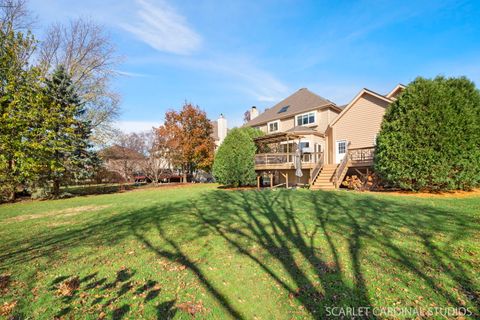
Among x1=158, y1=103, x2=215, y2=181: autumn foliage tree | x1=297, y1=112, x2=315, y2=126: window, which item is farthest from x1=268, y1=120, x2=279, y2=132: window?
x1=158, y1=103, x2=215, y2=181: autumn foliage tree

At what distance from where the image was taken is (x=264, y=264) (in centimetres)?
391

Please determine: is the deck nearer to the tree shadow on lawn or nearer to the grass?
the tree shadow on lawn

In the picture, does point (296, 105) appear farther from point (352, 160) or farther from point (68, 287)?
point (68, 287)

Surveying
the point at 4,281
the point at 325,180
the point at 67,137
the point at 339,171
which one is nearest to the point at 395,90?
the point at 339,171

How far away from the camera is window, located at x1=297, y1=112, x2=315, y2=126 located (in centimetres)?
2219

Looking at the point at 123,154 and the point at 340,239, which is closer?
the point at 340,239

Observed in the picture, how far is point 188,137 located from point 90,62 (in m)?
11.8

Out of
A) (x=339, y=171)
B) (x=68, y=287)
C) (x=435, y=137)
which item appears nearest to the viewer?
(x=68, y=287)

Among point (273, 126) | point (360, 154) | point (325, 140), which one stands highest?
point (273, 126)

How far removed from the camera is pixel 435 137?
996 cm

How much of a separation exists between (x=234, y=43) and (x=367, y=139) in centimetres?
1284

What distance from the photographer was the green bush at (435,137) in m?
9.71

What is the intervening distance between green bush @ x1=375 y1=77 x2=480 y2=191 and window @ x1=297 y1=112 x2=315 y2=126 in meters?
11.1

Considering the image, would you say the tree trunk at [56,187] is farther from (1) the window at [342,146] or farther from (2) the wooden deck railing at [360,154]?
(1) the window at [342,146]
